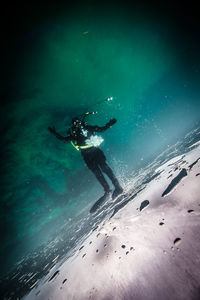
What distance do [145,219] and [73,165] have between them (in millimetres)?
19167

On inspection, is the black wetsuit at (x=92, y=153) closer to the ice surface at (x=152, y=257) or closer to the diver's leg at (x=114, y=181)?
the diver's leg at (x=114, y=181)

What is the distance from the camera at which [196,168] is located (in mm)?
3139

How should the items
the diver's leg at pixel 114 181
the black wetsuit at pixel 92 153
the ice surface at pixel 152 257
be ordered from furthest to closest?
1. the black wetsuit at pixel 92 153
2. the diver's leg at pixel 114 181
3. the ice surface at pixel 152 257

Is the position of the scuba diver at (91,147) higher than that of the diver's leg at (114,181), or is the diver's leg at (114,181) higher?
the scuba diver at (91,147)

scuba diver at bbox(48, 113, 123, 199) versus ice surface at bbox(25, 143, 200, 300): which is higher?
scuba diver at bbox(48, 113, 123, 199)

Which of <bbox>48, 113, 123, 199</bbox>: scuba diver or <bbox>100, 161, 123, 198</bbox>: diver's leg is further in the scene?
<bbox>48, 113, 123, 199</bbox>: scuba diver

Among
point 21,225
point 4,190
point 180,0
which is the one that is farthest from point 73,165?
point 180,0

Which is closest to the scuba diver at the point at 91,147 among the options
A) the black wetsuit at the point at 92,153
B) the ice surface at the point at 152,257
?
the black wetsuit at the point at 92,153

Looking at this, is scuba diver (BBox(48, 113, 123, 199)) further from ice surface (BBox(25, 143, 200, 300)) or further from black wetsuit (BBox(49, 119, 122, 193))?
ice surface (BBox(25, 143, 200, 300))

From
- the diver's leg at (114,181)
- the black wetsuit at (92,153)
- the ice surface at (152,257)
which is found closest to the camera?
the ice surface at (152,257)

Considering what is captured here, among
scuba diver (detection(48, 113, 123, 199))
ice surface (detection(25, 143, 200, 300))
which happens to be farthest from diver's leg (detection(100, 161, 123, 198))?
ice surface (detection(25, 143, 200, 300))

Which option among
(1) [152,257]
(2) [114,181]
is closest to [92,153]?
(2) [114,181]

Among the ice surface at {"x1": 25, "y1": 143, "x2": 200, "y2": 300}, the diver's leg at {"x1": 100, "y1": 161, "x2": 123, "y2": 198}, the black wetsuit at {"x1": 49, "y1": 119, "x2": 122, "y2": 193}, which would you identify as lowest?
the ice surface at {"x1": 25, "y1": 143, "x2": 200, "y2": 300}

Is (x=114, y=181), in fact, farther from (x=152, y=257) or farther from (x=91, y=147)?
(x=152, y=257)
